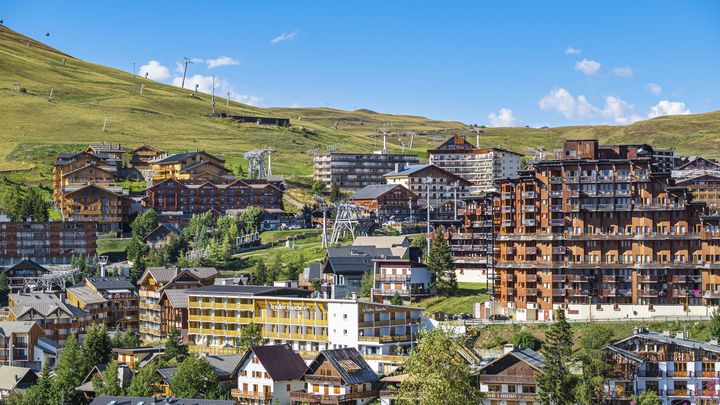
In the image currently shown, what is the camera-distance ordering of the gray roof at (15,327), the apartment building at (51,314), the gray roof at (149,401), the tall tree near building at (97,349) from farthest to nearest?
the apartment building at (51,314) → the gray roof at (15,327) → the tall tree near building at (97,349) → the gray roof at (149,401)

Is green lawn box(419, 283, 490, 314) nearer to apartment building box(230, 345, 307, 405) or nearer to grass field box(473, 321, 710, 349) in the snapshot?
grass field box(473, 321, 710, 349)

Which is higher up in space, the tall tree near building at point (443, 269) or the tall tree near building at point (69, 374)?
the tall tree near building at point (443, 269)

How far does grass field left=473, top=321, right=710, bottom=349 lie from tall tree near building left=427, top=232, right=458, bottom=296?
704 inches

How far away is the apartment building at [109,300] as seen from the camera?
168 meters

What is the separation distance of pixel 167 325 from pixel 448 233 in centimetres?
4372

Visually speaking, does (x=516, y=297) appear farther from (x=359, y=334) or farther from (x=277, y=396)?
(x=277, y=396)

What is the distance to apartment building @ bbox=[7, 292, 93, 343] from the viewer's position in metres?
158

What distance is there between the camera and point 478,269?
16938cm

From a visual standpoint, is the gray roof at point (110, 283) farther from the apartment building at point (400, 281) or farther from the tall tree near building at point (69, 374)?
the apartment building at point (400, 281)

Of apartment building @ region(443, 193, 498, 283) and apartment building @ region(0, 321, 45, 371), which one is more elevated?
apartment building @ region(443, 193, 498, 283)

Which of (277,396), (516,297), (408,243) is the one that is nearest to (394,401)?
(277,396)

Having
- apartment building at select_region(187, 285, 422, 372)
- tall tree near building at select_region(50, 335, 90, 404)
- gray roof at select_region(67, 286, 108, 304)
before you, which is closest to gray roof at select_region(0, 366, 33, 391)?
tall tree near building at select_region(50, 335, 90, 404)

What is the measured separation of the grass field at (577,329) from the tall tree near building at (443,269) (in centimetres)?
1789

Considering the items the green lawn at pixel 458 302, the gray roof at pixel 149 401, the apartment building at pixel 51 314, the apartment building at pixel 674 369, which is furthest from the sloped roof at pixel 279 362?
the apartment building at pixel 51 314
